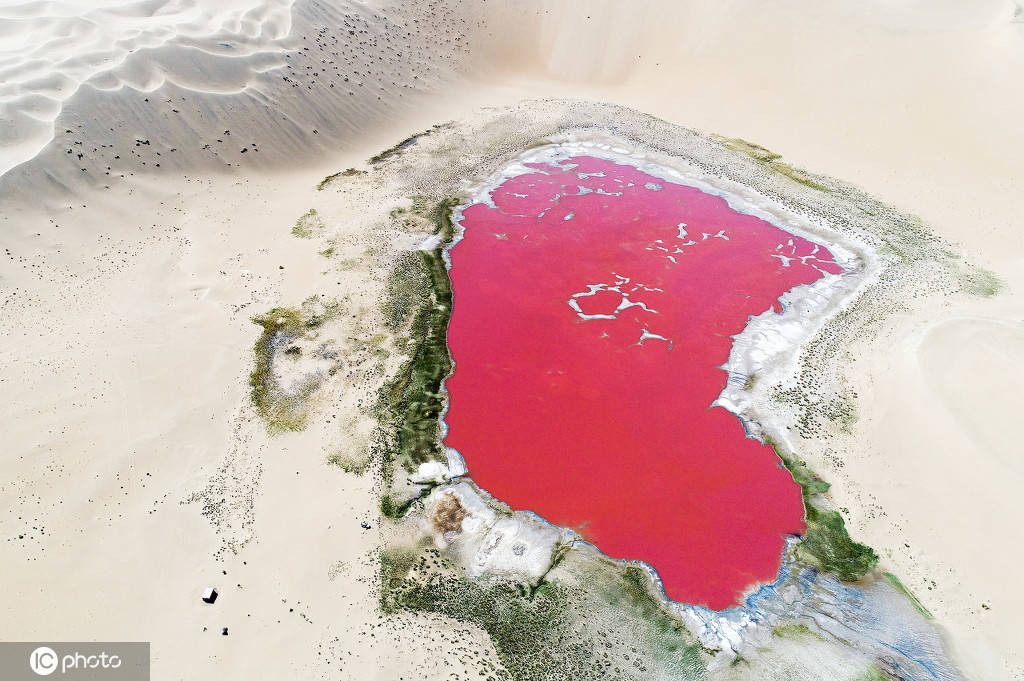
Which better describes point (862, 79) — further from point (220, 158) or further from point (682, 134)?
point (220, 158)

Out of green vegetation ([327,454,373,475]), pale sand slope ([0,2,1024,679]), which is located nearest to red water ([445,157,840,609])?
green vegetation ([327,454,373,475])

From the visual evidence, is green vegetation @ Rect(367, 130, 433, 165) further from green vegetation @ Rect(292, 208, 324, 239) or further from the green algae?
green vegetation @ Rect(292, 208, 324, 239)

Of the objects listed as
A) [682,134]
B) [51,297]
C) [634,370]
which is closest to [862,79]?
[682,134]

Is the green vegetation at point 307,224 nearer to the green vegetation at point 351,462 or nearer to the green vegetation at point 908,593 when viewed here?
the green vegetation at point 351,462

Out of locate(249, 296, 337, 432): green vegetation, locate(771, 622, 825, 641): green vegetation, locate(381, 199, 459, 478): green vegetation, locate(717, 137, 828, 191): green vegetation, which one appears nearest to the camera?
locate(771, 622, 825, 641): green vegetation

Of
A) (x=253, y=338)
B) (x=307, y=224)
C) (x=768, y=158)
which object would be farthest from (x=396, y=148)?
(x=768, y=158)

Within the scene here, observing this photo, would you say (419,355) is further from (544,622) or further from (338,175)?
(338,175)
